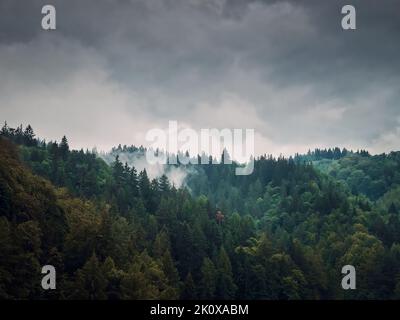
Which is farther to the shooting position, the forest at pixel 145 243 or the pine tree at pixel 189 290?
the pine tree at pixel 189 290

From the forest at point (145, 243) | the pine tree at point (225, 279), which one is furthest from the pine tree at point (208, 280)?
the pine tree at point (225, 279)

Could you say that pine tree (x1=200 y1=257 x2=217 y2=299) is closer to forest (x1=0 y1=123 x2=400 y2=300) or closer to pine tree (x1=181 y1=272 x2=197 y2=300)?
forest (x1=0 y1=123 x2=400 y2=300)

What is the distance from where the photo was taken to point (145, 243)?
11988 centimetres

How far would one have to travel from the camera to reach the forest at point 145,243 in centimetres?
8038

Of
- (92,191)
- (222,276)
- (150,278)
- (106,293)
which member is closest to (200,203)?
(92,191)

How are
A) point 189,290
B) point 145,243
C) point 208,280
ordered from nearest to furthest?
1. point 189,290
2. point 208,280
3. point 145,243

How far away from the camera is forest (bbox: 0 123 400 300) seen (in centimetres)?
8038

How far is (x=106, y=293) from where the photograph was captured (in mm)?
82812

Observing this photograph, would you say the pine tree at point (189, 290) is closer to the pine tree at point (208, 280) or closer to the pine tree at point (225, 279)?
the pine tree at point (208, 280)

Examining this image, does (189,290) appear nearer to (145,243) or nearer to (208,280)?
(208,280)

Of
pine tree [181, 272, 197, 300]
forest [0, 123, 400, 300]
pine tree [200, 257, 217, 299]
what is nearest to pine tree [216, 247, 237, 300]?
forest [0, 123, 400, 300]

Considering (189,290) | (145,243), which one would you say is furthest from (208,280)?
(145,243)
